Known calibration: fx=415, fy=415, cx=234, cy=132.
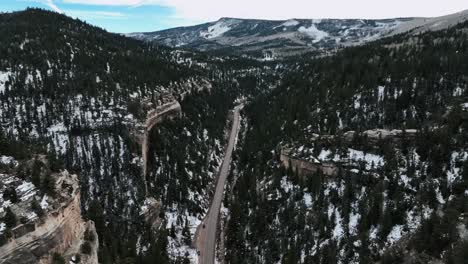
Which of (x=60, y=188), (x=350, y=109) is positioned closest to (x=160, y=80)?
(x=350, y=109)

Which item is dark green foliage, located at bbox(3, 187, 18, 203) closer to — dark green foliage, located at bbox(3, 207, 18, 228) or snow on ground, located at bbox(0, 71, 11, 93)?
dark green foliage, located at bbox(3, 207, 18, 228)

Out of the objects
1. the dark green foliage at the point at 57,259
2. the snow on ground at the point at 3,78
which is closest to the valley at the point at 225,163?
the dark green foliage at the point at 57,259

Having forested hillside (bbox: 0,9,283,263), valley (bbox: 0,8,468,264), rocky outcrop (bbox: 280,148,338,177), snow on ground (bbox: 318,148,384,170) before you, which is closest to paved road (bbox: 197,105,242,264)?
valley (bbox: 0,8,468,264)

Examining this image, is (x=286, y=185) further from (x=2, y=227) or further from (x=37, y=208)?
(x=2, y=227)

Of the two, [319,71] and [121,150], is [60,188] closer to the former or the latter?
[121,150]

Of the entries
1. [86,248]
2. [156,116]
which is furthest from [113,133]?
[86,248]

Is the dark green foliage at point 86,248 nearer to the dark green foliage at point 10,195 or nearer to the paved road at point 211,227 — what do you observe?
the dark green foliage at point 10,195
